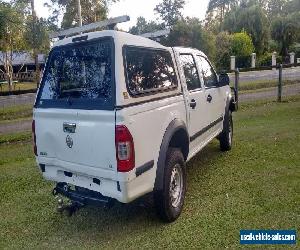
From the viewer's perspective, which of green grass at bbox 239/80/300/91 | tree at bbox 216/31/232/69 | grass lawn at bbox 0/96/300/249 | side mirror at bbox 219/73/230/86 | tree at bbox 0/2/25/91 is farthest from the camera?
tree at bbox 216/31/232/69

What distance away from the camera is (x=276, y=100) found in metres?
13.2

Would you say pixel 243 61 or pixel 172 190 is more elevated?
pixel 243 61

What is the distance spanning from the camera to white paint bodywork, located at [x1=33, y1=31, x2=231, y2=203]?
11.6ft

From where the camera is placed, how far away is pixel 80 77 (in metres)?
4.10

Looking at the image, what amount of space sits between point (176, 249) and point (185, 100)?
195 cm

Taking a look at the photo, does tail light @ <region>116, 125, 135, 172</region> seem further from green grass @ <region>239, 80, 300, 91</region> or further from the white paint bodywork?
green grass @ <region>239, 80, 300, 91</region>

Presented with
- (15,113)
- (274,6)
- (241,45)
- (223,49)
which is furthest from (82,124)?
(274,6)

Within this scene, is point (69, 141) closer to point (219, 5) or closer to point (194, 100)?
point (194, 100)

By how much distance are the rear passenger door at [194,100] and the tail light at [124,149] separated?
1.59m

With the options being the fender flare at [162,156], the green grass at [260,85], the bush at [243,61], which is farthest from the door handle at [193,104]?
the bush at [243,61]

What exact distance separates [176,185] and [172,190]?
137mm

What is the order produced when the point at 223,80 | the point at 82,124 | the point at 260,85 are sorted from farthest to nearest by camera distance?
the point at 260,85, the point at 223,80, the point at 82,124

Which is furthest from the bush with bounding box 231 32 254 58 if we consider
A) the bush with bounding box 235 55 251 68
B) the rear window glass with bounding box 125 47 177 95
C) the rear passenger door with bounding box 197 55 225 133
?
the rear window glass with bounding box 125 47 177 95

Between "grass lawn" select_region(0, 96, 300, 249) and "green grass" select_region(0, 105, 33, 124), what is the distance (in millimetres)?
5174
